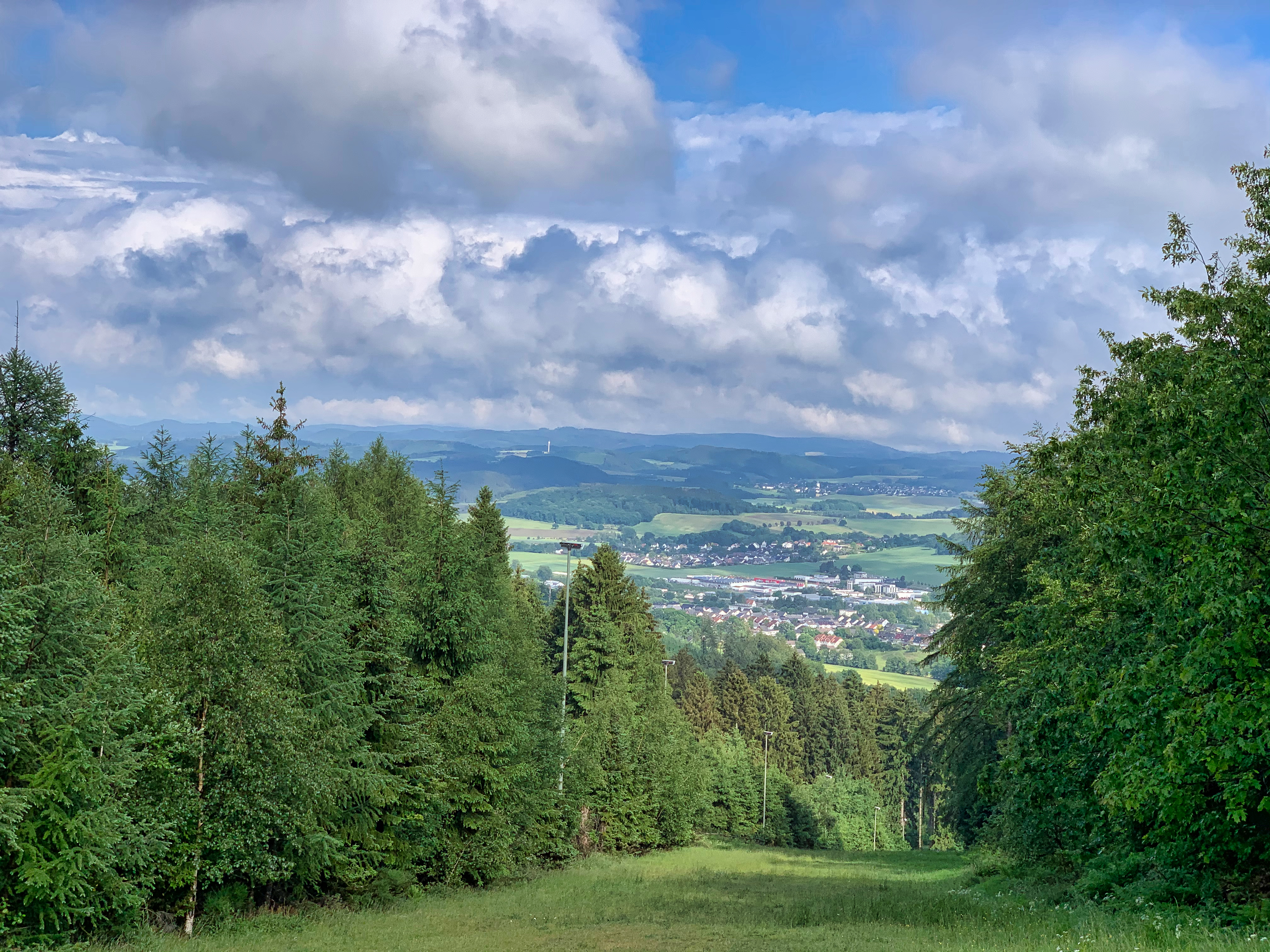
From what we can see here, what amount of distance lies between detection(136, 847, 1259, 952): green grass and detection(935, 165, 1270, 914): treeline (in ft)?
5.66

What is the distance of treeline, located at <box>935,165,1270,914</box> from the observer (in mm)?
11727

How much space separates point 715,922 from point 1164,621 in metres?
12.2

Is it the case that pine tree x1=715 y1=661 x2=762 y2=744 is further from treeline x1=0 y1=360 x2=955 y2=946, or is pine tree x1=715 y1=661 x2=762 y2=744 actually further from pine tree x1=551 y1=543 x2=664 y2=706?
treeline x1=0 y1=360 x2=955 y2=946

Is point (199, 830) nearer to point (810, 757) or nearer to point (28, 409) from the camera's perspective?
point (28, 409)

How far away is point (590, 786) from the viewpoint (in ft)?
134

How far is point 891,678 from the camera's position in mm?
176625

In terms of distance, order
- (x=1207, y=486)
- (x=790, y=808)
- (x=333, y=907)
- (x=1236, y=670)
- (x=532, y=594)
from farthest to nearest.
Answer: (x=790, y=808)
(x=532, y=594)
(x=333, y=907)
(x=1207, y=486)
(x=1236, y=670)

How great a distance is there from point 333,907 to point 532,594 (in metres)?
37.1

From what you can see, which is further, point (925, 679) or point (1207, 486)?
point (925, 679)

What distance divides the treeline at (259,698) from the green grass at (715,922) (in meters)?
1.67

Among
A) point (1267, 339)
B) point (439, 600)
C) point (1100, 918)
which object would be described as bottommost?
point (1100, 918)

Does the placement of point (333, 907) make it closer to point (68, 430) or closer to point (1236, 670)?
point (1236, 670)

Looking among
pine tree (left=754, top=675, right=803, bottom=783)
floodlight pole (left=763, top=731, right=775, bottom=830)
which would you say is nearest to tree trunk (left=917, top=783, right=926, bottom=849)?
pine tree (left=754, top=675, right=803, bottom=783)

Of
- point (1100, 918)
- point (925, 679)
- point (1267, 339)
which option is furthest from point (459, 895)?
point (925, 679)
